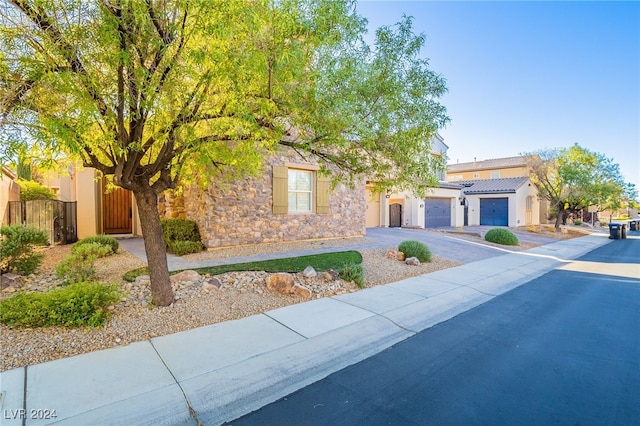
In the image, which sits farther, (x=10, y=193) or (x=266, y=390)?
(x=10, y=193)

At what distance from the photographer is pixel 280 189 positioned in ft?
37.2

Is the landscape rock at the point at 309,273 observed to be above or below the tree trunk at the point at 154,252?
below

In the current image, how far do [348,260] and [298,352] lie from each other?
457cm

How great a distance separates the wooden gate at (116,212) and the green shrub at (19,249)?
23.5ft

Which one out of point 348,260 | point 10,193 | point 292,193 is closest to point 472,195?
point 292,193

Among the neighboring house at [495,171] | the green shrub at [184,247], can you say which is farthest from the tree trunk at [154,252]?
the neighboring house at [495,171]

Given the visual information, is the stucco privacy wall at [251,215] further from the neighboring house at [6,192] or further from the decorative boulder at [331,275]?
the neighboring house at [6,192]

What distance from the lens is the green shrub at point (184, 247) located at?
944cm

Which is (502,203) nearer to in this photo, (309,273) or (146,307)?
(309,273)

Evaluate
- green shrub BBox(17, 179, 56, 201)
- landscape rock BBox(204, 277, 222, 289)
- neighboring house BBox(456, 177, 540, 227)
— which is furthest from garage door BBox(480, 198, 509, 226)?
green shrub BBox(17, 179, 56, 201)

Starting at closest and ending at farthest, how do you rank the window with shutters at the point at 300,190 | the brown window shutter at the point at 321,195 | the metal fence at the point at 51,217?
1. the metal fence at the point at 51,217
2. the window with shutters at the point at 300,190
3. the brown window shutter at the point at 321,195

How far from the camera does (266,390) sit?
10.3 ft

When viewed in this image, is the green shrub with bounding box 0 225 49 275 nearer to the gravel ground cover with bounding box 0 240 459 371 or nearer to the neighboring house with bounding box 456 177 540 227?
the gravel ground cover with bounding box 0 240 459 371

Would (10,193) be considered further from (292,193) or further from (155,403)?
(155,403)
